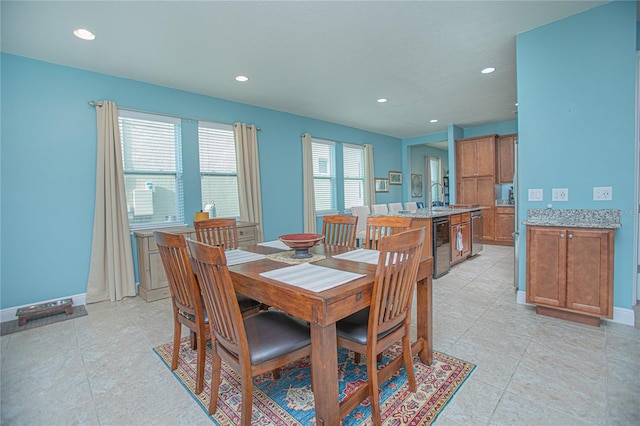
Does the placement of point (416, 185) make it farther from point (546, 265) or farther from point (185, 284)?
point (185, 284)

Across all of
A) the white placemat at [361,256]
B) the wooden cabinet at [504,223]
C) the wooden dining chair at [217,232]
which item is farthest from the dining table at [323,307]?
the wooden cabinet at [504,223]

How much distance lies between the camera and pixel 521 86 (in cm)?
286

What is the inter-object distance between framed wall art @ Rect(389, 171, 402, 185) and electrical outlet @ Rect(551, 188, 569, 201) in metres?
5.08

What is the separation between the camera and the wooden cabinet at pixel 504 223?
6180 millimetres

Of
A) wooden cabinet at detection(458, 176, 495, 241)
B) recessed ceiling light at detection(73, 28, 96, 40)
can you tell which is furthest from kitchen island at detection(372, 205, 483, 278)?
recessed ceiling light at detection(73, 28, 96, 40)

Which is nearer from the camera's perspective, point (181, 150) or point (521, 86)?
point (521, 86)

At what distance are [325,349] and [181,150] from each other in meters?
3.70

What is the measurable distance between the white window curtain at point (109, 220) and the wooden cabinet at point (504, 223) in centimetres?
671

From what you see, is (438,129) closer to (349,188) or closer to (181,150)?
(349,188)

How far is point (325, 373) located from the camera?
51.1 inches

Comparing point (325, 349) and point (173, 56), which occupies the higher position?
point (173, 56)

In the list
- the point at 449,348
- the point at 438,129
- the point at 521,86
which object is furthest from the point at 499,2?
the point at 438,129

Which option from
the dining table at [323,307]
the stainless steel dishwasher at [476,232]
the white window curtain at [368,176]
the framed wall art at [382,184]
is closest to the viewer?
the dining table at [323,307]

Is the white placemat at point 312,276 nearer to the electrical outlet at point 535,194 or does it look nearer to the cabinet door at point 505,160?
the electrical outlet at point 535,194
